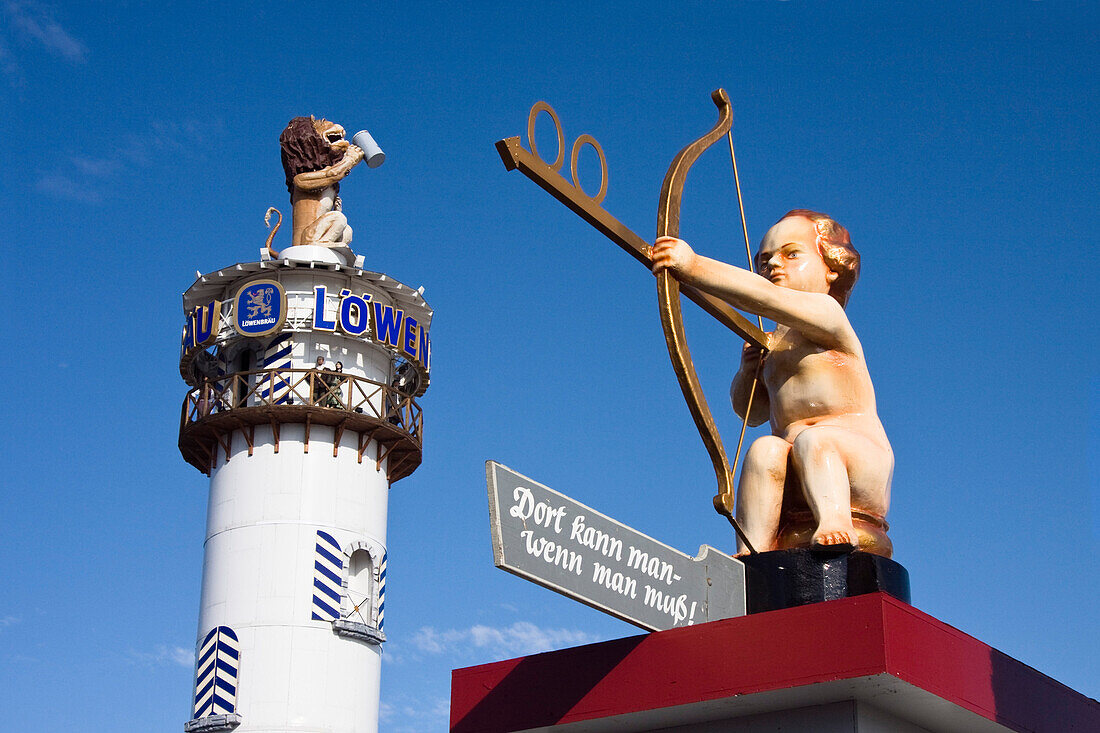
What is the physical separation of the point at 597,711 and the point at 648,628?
3.14 feet

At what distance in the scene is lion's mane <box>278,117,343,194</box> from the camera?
121ft

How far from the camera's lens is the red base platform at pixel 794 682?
880 cm

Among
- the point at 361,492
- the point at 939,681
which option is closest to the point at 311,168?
the point at 361,492

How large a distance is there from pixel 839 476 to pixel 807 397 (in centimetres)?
78

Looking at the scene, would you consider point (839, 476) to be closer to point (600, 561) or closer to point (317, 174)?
point (600, 561)

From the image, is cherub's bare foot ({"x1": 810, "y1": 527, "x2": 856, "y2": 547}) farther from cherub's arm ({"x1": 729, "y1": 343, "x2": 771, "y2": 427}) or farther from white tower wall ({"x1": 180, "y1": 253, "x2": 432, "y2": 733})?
white tower wall ({"x1": 180, "y1": 253, "x2": 432, "y2": 733})

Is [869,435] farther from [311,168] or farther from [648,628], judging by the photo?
[311,168]

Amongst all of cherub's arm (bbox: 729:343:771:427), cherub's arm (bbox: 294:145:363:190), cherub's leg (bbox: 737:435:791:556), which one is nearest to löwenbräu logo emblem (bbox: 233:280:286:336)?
cherub's arm (bbox: 294:145:363:190)

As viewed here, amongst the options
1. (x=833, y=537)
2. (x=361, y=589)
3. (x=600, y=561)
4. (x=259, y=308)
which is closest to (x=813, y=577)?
(x=833, y=537)

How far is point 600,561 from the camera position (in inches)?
344

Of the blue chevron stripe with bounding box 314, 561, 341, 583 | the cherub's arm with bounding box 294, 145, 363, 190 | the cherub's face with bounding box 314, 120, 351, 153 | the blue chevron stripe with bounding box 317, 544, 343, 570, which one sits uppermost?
the cherub's face with bounding box 314, 120, 351, 153

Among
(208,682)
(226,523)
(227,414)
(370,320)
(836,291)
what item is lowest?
(836,291)

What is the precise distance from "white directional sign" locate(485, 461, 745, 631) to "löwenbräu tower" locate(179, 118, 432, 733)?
900 inches

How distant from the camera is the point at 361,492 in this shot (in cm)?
3344
